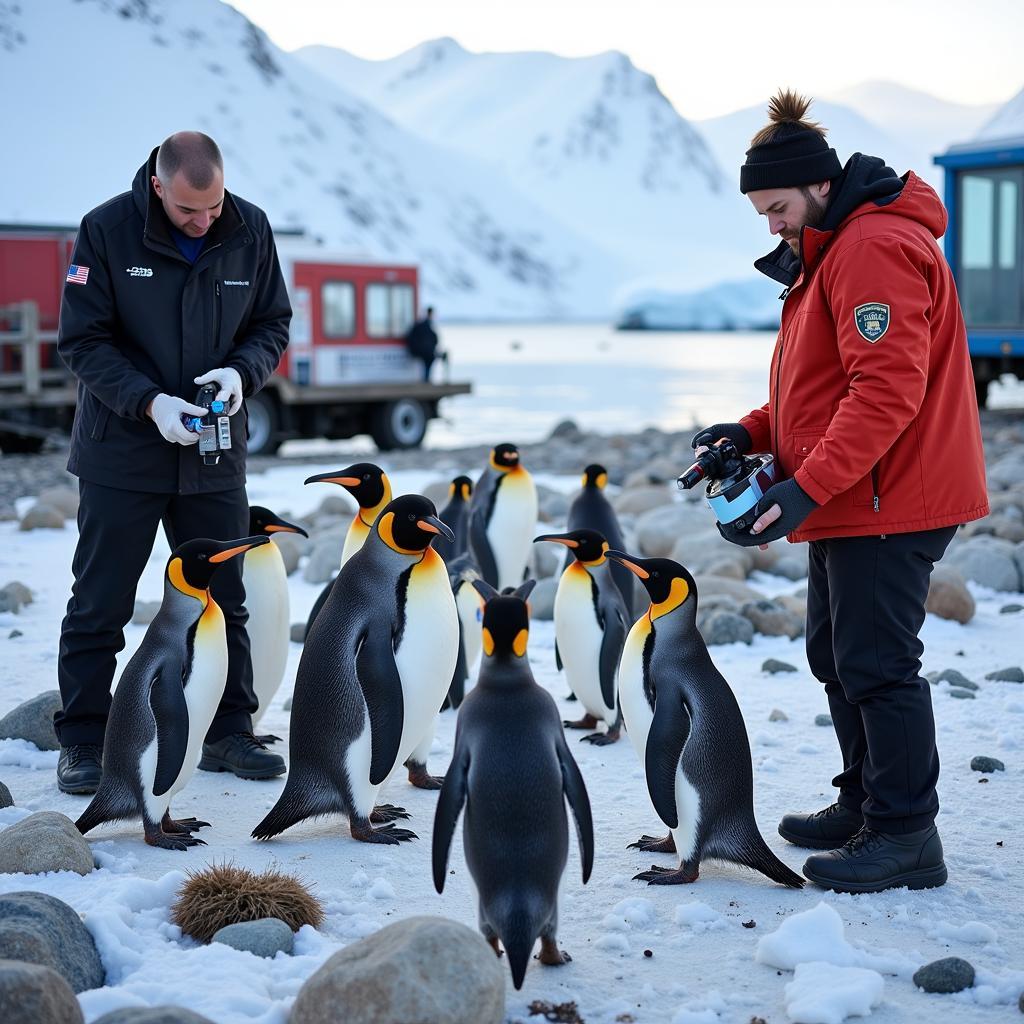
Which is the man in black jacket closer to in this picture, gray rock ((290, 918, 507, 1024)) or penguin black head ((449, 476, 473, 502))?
gray rock ((290, 918, 507, 1024))

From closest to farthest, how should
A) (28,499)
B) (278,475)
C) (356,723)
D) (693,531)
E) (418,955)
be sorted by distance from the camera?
(418,955) → (356,723) → (693,531) → (28,499) → (278,475)

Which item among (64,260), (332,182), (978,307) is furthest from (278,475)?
(332,182)

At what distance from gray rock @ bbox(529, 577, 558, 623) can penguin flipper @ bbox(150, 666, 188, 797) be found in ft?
8.97

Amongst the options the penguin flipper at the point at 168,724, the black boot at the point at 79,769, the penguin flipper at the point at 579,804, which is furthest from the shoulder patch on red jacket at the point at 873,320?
the black boot at the point at 79,769

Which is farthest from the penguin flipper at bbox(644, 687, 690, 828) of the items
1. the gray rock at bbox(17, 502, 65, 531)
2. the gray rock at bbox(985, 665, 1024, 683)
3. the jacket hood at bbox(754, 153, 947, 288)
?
the gray rock at bbox(17, 502, 65, 531)

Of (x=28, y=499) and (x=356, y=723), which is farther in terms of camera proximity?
(x=28, y=499)

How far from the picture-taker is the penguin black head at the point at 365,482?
14.1 feet

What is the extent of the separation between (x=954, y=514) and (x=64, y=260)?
48.4ft

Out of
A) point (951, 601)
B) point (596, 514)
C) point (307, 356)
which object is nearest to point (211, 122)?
point (307, 356)

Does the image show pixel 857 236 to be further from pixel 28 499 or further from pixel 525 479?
pixel 28 499

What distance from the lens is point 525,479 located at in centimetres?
639

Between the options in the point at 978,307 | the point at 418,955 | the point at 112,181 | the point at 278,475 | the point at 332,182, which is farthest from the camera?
the point at 332,182

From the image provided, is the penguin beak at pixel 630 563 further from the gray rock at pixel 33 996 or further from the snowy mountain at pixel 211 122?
the snowy mountain at pixel 211 122

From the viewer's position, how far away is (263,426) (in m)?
16.0
